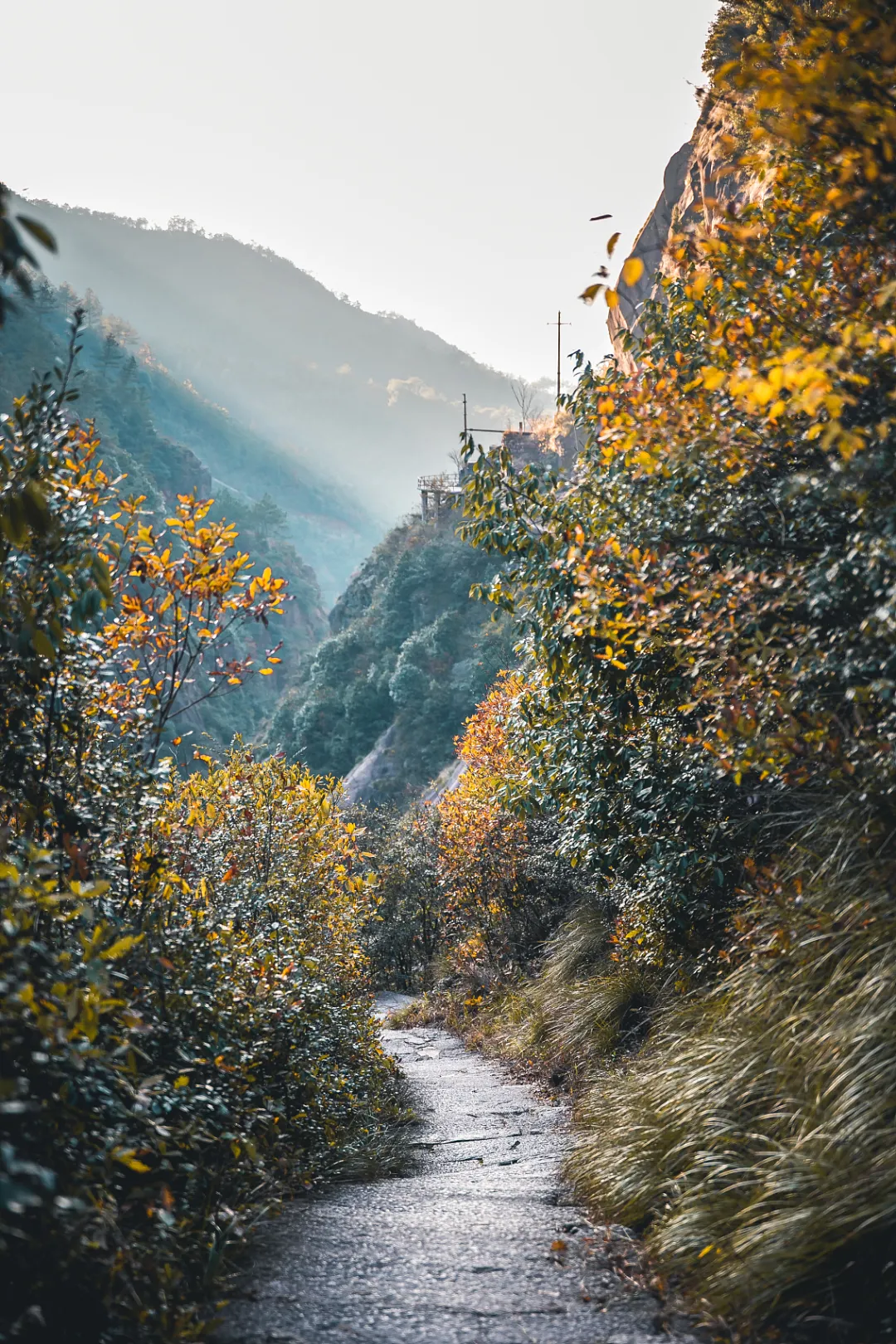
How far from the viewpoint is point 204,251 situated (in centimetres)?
18612

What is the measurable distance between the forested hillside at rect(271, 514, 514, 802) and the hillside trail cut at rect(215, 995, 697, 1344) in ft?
113

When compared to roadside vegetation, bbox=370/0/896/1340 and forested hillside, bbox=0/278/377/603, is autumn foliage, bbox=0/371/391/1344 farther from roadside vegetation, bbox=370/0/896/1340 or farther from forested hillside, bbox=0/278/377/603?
forested hillside, bbox=0/278/377/603

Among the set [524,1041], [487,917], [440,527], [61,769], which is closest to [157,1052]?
[61,769]

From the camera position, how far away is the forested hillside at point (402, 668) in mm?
43375

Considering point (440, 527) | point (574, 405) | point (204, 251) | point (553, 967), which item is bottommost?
point (553, 967)

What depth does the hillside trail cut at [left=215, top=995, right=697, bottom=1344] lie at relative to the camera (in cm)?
278

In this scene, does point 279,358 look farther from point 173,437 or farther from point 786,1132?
point 786,1132

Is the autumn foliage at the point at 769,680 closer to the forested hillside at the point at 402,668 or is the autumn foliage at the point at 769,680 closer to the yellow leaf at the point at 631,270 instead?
the yellow leaf at the point at 631,270

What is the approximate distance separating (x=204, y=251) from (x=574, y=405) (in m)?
205

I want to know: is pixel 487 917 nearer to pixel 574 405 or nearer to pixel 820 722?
pixel 574 405

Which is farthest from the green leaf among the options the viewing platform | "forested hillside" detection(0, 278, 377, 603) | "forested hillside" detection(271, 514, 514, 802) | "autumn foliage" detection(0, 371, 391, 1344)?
the viewing platform

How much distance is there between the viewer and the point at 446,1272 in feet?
10.8

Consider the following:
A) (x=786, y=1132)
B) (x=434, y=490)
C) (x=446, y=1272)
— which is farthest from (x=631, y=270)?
(x=434, y=490)

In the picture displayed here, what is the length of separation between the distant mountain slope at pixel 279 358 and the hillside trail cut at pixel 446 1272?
157378 mm
